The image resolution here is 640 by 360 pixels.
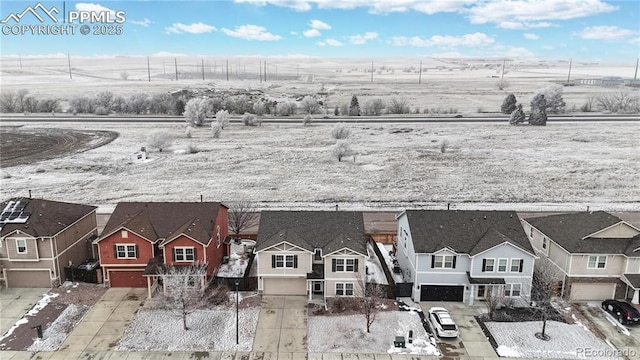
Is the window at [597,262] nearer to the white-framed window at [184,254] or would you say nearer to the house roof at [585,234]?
the house roof at [585,234]

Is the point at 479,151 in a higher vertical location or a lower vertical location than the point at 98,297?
higher

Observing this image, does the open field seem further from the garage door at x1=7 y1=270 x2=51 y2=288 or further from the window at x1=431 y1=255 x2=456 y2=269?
the window at x1=431 y1=255 x2=456 y2=269

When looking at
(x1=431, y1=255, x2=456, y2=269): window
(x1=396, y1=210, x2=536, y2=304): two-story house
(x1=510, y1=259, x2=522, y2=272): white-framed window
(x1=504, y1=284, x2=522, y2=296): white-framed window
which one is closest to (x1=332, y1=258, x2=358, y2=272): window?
(x1=396, y1=210, x2=536, y2=304): two-story house

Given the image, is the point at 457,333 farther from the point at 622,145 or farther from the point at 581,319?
the point at 622,145

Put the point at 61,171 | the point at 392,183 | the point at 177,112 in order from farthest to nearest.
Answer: the point at 177,112 → the point at 61,171 → the point at 392,183

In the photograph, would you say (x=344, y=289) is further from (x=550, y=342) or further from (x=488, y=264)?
(x=550, y=342)

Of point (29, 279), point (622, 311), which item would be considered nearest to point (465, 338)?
point (622, 311)

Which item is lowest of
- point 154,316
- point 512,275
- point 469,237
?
point 154,316

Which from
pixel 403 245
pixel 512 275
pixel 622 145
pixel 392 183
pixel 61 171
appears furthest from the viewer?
pixel 622 145

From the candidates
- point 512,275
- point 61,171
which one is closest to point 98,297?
point 512,275
